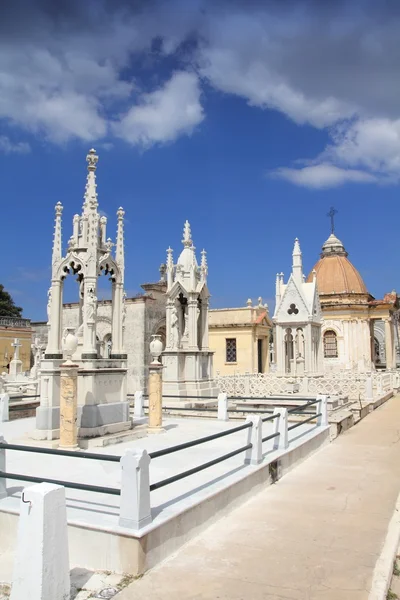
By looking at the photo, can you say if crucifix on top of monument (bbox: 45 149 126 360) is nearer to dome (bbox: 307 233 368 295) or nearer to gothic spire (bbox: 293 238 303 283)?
gothic spire (bbox: 293 238 303 283)

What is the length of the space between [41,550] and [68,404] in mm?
5086

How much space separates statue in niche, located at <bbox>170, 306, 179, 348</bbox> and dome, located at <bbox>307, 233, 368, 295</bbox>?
22.8 meters

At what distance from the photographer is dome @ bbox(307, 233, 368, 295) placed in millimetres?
40688

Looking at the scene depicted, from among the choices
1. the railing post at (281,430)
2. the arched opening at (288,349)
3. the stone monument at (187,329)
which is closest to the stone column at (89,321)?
the railing post at (281,430)

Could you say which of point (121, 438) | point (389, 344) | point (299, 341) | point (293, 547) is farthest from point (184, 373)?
point (389, 344)

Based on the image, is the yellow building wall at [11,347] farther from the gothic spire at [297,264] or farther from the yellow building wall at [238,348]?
the gothic spire at [297,264]

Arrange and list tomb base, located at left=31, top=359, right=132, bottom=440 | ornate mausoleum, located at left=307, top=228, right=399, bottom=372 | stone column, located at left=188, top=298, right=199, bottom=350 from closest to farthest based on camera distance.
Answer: tomb base, located at left=31, top=359, right=132, bottom=440, stone column, located at left=188, top=298, right=199, bottom=350, ornate mausoleum, located at left=307, top=228, right=399, bottom=372

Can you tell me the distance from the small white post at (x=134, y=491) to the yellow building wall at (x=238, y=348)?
97.4ft

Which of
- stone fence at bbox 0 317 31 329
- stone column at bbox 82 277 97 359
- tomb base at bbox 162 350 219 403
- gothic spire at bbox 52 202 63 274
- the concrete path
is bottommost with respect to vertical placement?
the concrete path

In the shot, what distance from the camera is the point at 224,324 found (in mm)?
35781

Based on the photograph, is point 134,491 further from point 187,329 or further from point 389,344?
point 389,344

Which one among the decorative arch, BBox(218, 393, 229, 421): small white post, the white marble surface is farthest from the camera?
the decorative arch

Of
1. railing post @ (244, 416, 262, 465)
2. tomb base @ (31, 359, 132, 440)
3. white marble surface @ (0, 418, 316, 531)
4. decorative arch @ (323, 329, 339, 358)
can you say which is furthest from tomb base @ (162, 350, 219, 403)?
decorative arch @ (323, 329, 339, 358)

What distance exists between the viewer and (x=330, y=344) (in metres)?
39.8
